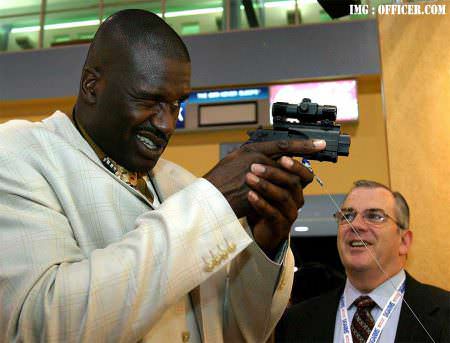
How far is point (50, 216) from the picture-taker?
39.4 inches

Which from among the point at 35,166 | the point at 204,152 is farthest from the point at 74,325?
the point at 204,152

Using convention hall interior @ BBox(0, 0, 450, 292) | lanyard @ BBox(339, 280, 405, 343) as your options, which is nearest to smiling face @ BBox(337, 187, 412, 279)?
lanyard @ BBox(339, 280, 405, 343)

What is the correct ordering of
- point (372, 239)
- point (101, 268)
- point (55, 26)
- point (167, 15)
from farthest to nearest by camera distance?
point (55, 26)
point (167, 15)
point (372, 239)
point (101, 268)

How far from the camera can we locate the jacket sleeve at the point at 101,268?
899mm

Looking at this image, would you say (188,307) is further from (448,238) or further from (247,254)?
(448,238)

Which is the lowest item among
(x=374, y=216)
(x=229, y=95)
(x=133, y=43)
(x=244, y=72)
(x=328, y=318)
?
(x=328, y=318)

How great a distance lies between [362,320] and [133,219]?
1539 mm

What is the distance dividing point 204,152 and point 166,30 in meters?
4.67

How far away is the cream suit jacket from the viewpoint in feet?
2.96

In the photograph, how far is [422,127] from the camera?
2.93 m

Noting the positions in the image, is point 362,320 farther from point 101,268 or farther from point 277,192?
point 101,268

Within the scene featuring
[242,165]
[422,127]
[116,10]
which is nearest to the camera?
[242,165]

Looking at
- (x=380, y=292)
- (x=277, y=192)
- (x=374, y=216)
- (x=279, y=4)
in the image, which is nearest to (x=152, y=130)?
(x=277, y=192)

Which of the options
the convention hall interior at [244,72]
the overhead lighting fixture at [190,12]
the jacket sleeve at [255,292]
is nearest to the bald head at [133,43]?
the jacket sleeve at [255,292]
